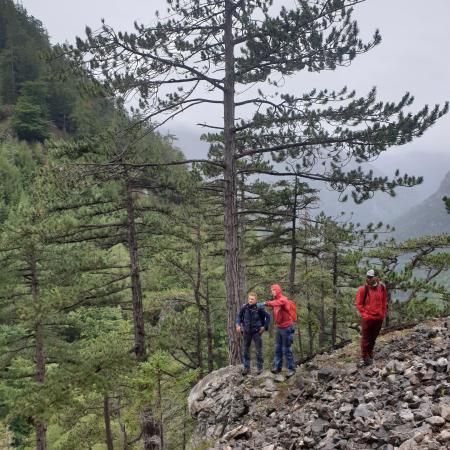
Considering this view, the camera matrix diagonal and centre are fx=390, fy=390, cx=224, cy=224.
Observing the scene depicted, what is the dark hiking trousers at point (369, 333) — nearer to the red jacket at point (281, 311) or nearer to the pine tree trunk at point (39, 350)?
the red jacket at point (281, 311)

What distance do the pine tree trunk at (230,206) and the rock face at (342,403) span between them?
39.2 inches

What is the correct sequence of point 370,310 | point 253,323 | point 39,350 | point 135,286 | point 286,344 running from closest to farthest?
point 370,310
point 286,344
point 253,323
point 135,286
point 39,350

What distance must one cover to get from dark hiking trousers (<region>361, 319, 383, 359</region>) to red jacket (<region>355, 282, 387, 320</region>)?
4.5 inches

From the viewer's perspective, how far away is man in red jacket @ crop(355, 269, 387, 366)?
7.78 metres

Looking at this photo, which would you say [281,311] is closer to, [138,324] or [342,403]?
[342,403]

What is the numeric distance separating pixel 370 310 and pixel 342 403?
85.0 inches

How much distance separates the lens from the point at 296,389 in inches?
299

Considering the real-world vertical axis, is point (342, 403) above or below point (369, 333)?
below

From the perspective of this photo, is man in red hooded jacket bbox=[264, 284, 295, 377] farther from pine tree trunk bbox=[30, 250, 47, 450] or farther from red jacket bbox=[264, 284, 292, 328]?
pine tree trunk bbox=[30, 250, 47, 450]

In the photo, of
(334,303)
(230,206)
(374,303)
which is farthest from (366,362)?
(334,303)

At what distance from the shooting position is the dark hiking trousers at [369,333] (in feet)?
25.7

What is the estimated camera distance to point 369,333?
7938 millimetres

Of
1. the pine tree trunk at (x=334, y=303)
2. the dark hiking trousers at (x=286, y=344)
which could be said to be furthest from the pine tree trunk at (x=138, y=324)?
the pine tree trunk at (x=334, y=303)

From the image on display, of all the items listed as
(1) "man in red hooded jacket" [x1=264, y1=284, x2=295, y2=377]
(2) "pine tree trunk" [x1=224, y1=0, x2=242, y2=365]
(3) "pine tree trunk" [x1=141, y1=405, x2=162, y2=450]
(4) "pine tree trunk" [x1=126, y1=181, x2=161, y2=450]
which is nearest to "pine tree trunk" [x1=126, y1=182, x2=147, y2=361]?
(4) "pine tree trunk" [x1=126, y1=181, x2=161, y2=450]
